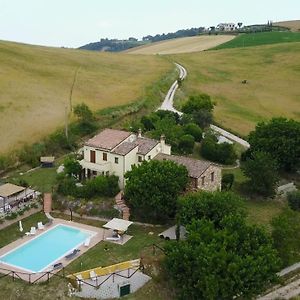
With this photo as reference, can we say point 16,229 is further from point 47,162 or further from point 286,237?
point 286,237

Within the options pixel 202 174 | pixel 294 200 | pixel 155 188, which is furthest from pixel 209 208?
pixel 294 200

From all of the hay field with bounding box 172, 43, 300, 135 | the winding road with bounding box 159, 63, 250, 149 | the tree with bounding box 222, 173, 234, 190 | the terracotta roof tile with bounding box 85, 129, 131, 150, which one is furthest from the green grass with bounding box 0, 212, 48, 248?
the hay field with bounding box 172, 43, 300, 135

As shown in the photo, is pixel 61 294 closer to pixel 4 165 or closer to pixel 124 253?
pixel 124 253

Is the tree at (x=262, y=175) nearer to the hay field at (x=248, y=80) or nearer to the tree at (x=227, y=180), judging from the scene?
the tree at (x=227, y=180)

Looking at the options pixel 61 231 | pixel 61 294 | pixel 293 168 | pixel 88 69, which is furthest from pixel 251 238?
Answer: pixel 88 69

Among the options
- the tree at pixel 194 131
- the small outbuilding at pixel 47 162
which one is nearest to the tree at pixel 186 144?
the tree at pixel 194 131

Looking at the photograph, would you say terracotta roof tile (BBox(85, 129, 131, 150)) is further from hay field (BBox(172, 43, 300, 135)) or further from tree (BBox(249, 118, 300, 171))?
hay field (BBox(172, 43, 300, 135))
